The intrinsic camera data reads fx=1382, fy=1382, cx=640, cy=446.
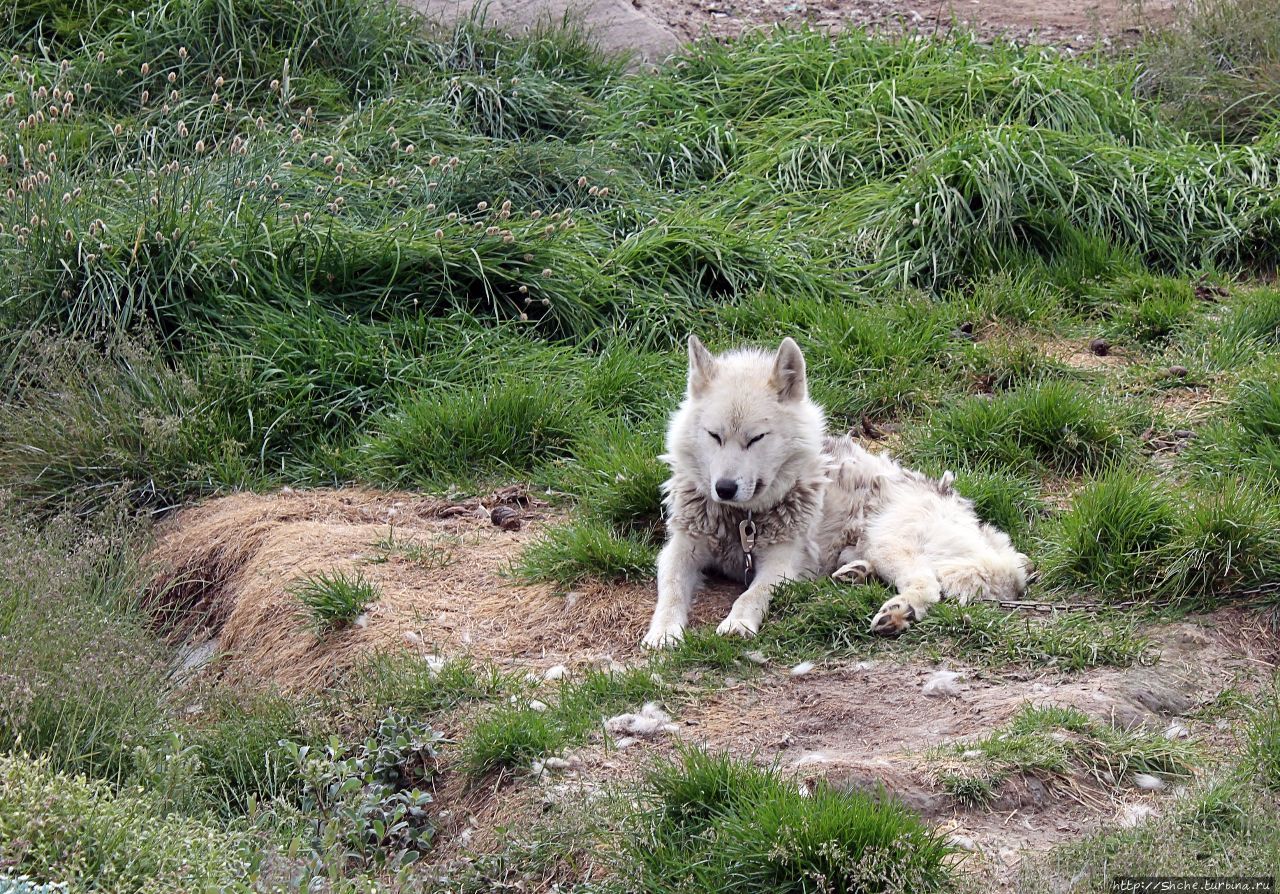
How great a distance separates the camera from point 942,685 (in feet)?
15.9

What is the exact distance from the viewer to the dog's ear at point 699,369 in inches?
234

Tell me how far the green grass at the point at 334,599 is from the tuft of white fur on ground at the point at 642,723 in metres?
1.54

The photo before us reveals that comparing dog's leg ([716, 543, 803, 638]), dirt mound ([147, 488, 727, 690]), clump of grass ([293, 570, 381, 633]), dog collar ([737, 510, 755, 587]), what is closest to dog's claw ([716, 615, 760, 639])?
dog's leg ([716, 543, 803, 638])

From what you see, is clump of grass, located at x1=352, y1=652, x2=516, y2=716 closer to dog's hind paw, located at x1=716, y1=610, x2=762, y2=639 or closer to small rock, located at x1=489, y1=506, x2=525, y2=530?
dog's hind paw, located at x1=716, y1=610, x2=762, y2=639

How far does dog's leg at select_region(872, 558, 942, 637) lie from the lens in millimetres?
5258

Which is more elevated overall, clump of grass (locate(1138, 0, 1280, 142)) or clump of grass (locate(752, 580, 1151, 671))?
clump of grass (locate(1138, 0, 1280, 142))

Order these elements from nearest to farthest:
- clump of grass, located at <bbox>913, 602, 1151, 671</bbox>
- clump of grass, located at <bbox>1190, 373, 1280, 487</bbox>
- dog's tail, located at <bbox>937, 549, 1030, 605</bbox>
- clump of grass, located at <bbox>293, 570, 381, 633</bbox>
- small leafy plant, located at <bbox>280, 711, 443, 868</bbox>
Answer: small leafy plant, located at <bbox>280, 711, 443, 868</bbox> → clump of grass, located at <bbox>913, 602, 1151, 671</bbox> → dog's tail, located at <bbox>937, 549, 1030, 605</bbox> → clump of grass, located at <bbox>293, 570, 381, 633</bbox> → clump of grass, located at <bbox>1190, 373, 1280, 487</bbox>

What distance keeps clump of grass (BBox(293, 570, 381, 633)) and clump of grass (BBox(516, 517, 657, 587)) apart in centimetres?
71

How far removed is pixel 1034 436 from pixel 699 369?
1.89 m

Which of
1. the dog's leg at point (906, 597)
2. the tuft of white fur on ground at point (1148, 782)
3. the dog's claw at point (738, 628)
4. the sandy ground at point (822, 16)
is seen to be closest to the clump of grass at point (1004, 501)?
the dog's leg at point (906, 597)

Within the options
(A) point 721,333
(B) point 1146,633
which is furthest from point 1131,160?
(B) point 1146,633

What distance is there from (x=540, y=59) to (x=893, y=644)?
706 cm

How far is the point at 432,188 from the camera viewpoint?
885 centimetres

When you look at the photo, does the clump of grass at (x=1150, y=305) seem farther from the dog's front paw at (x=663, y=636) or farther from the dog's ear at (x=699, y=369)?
the dog's front paw at (x=663, y=636)
